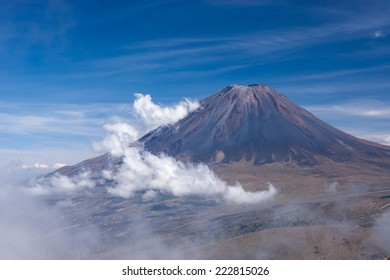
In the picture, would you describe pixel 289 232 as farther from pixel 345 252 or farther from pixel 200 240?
pixel 200 240

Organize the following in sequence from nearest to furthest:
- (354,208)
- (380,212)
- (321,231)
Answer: (321,231)
(380,212)
(354,208)

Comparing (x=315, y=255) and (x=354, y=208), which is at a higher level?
(x=354, y=208)

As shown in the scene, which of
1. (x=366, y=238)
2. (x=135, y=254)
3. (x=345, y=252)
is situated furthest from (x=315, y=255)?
(x=135, y=254)

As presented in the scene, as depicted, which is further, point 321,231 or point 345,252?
point 321,231
